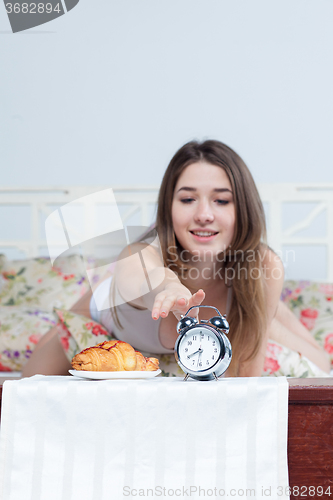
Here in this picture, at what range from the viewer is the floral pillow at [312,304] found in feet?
5.28

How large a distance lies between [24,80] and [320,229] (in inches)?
49.4

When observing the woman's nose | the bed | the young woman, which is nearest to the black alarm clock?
the young woman

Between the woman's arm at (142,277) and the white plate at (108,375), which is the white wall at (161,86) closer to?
the woman's arm at (142,277)

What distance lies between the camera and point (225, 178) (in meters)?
1.20

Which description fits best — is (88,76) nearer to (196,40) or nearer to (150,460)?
(196,40)

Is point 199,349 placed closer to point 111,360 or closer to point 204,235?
point 111,360

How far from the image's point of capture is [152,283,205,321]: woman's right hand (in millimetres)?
672

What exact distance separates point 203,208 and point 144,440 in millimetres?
708

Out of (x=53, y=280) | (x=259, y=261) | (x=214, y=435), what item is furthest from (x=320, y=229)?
(x=214, y=435)

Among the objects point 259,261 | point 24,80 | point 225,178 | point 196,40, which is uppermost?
point 196,40

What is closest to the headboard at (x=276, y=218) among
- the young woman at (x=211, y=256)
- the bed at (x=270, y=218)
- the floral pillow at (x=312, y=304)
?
the bed at (x=270, y=218)

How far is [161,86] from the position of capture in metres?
1.78

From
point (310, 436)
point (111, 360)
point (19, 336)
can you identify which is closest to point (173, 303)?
point (111, 360)

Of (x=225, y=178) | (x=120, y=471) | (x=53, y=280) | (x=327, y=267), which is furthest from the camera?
(x=327, y=267)
